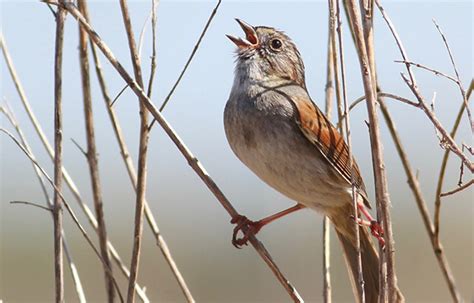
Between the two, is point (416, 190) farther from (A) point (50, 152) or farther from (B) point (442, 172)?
(A) point (50, 152)

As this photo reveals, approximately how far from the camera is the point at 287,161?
400 cm

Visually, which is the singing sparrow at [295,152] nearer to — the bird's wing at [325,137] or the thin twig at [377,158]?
the bird's wing at [325,137]

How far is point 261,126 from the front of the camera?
402 cm

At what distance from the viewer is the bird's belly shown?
13.1 feet

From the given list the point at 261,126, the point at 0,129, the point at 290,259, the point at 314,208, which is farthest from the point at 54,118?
the point at 290,259

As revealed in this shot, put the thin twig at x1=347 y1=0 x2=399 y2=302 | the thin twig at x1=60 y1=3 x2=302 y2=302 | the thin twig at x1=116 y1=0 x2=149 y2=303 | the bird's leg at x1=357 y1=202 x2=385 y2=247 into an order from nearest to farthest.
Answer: the thin twig at x1=347 y1=0 x2=399 y2=302, the thin twig at x1=60 y1=3 x2=302 y2=302, the thin twig at x1=116 y1=0 x2=149 y2=303, the bird's leg at x1=357 y1=202 x2=385 y2=247

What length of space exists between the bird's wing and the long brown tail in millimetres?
155

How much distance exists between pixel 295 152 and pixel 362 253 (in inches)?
24.7

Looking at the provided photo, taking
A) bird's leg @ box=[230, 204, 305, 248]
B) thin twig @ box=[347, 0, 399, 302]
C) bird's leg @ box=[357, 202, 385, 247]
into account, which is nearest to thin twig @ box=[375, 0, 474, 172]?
thin twig @ box=[347, 0, 399, 302]

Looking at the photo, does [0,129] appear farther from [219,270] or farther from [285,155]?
[219,270]

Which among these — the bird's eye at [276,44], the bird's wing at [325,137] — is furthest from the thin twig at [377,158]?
the bird's eye at [276,44]

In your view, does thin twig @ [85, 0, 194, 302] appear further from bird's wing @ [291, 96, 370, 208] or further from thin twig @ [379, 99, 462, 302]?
thin twig @ [379, 99, 462, 302]

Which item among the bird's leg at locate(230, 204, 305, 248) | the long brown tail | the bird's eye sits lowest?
the long brown tail

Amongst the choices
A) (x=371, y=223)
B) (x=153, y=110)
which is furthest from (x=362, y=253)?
(x=153, y=110)
